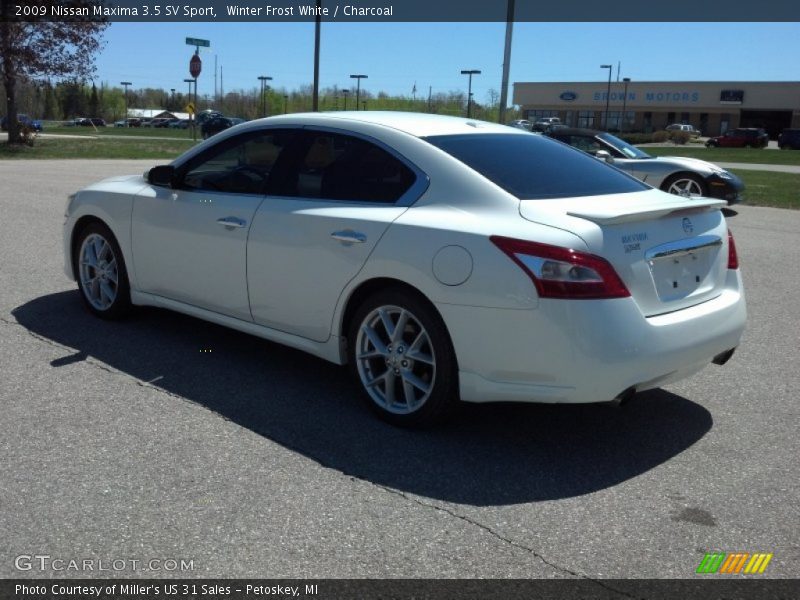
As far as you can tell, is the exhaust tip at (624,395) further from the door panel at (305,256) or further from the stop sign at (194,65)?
the stop sign at (194,65)

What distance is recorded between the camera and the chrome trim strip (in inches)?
159

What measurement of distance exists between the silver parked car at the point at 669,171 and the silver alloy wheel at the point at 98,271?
9.78 meters

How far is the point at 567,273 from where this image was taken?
147 inches

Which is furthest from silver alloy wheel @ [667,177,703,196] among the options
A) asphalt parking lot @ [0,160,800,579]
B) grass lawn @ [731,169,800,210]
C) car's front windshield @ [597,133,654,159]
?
asphalt parking lot @ [0,160,800,579]

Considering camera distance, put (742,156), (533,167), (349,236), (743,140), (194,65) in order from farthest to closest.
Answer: (743,140) < (742,156) < (194,65) < (533,167) < (349,236)

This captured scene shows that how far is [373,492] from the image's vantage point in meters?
3.61

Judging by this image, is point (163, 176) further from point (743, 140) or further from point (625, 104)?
point (625, 104)

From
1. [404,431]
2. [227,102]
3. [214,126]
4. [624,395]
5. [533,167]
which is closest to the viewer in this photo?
[624,395]

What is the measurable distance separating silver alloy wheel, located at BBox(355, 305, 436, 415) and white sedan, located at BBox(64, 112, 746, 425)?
0.01m

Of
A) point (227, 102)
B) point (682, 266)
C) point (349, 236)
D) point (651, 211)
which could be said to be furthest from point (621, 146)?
point (227, 102)

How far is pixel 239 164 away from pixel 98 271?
1663 millimetres

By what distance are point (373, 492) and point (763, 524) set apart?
161 centimetres

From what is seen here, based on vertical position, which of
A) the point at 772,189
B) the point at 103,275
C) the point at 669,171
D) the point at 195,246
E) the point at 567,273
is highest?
the point at 669,171

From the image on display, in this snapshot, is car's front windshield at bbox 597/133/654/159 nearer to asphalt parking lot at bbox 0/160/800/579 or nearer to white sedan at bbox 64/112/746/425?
asphalt parking lot at bbox 0/160/800/579
